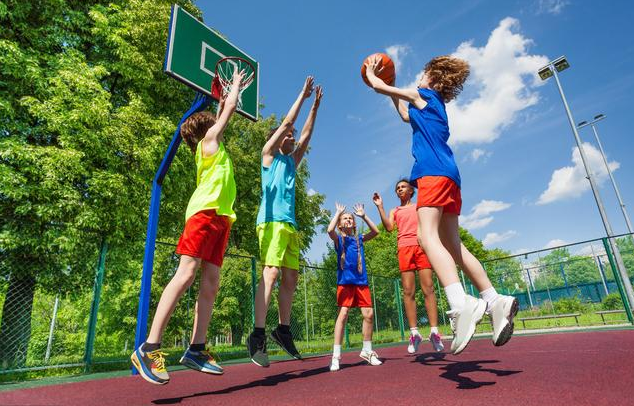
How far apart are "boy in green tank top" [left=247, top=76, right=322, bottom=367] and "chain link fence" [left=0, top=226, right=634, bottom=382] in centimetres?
382

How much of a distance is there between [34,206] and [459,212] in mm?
8967

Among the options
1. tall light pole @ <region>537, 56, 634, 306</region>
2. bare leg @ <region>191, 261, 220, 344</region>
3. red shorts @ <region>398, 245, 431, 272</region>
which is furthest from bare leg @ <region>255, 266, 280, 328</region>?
tall light pole @ <region>537, 56, 634, 306</region>

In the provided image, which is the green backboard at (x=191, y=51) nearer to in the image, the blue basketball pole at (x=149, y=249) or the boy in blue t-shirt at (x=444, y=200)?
the blue basketball pole at (x=149, y=249)

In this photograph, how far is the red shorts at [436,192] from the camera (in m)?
2.32

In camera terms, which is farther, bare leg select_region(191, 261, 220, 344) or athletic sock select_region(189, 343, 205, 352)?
bare leg select_region(191, 261, 220, 344)

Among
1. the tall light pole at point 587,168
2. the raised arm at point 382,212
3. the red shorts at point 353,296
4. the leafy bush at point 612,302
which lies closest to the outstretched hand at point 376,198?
the raised arm at point 382,212

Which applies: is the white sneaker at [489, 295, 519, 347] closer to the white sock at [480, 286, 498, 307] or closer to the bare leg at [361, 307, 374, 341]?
the white sock at [480, 286, 498, 307]

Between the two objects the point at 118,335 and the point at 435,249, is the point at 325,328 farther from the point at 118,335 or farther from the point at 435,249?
the point at 118,335

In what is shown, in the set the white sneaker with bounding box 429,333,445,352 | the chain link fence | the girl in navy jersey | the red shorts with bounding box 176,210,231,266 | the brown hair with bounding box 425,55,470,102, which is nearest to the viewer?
the red shorts with bounding box 176,210,231,266

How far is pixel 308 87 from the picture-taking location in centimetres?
381

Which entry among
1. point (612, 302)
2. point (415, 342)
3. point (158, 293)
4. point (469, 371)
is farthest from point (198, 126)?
point (158, 293)

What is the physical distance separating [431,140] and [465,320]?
122 cm

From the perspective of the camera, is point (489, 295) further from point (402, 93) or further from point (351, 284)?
point (351, 284)

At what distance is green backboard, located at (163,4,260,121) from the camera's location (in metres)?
4.85
